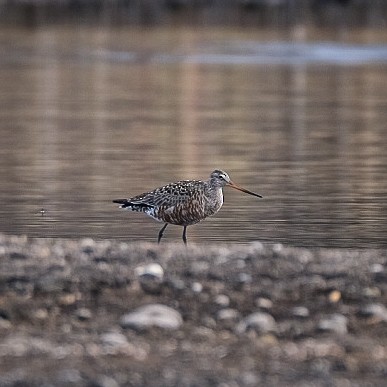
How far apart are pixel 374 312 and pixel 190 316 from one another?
959 millimetres

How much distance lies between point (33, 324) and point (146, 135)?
14.1 metres

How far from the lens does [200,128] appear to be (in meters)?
23.7

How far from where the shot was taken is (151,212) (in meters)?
12.1

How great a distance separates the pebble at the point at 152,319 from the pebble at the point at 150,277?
489 mm

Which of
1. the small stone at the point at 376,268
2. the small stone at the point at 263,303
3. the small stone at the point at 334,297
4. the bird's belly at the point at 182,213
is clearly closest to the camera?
the small stone at the point at 263,303

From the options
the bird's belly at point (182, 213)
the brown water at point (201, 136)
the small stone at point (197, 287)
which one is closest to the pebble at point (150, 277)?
the small stone at point (197, 287)

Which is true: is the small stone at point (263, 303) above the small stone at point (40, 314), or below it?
above

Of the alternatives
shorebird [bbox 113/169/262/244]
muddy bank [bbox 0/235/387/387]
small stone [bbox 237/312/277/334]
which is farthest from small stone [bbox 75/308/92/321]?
shorebird [bbox 113/169/262/244]

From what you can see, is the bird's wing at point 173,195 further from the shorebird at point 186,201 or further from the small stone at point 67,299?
the small stone at point 67,299

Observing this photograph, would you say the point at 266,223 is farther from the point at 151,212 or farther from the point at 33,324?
the point at 33,324

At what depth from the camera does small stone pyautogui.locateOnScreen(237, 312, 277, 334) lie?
809 centimetres

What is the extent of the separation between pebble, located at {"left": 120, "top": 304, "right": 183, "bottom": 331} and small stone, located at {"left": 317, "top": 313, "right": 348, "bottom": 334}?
0.73 meters

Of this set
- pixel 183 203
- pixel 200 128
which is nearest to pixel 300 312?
pixel 183 203

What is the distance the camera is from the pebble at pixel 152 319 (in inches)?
319
